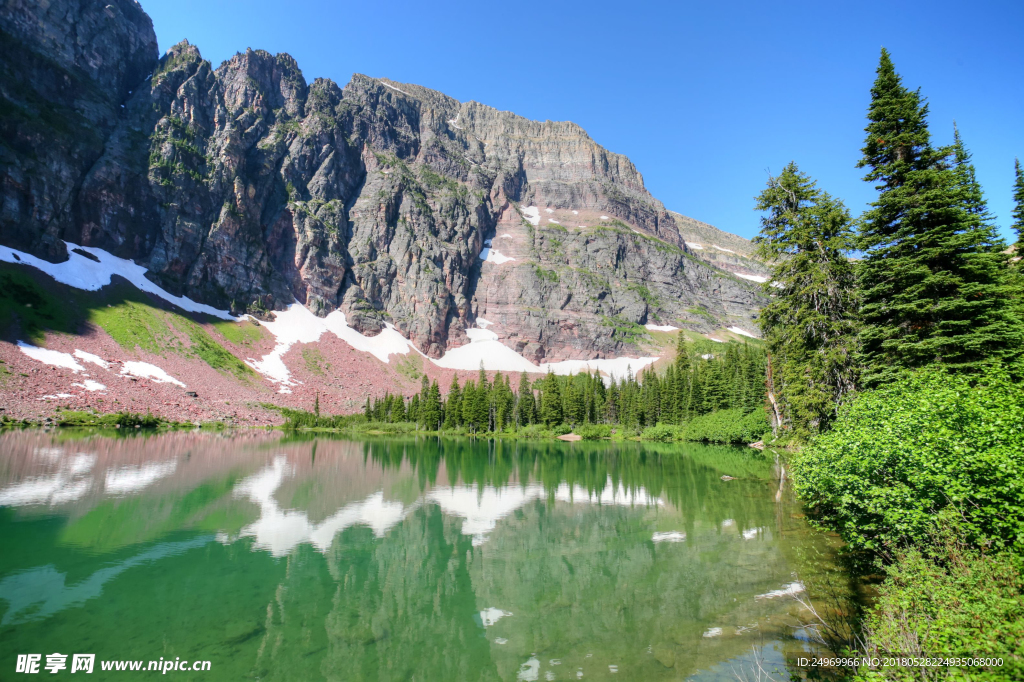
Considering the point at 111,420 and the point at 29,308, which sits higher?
the point at 29,308

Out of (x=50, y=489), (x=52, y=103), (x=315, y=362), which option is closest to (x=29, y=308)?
(x=315, y=362)

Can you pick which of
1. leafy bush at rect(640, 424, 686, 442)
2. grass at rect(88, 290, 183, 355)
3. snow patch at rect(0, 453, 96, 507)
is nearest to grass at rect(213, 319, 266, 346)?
grass at rect(88, 290, 183, 355)

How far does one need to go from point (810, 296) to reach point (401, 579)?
21.6m

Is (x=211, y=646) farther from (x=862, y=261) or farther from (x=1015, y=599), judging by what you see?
(x=862, y=261)

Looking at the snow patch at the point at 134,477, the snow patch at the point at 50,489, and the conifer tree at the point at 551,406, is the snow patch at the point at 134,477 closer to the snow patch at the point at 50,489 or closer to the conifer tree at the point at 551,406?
the snow patch at the point at 50,489

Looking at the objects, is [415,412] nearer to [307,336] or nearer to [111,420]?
[307,336]

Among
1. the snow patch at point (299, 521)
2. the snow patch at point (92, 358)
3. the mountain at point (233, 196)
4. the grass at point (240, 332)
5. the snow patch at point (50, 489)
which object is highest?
the mountain at point (233, 196)

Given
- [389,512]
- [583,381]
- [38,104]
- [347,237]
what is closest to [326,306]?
[347,237]

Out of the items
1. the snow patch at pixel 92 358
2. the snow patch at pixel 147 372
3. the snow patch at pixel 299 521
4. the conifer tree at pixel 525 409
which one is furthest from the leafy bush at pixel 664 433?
the snow patch at pixel 92 358

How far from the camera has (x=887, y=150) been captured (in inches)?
744

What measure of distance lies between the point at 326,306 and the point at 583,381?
298ft

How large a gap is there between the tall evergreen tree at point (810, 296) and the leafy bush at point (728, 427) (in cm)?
4889

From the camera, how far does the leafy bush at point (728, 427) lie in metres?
69.0

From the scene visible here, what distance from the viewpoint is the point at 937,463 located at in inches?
335
